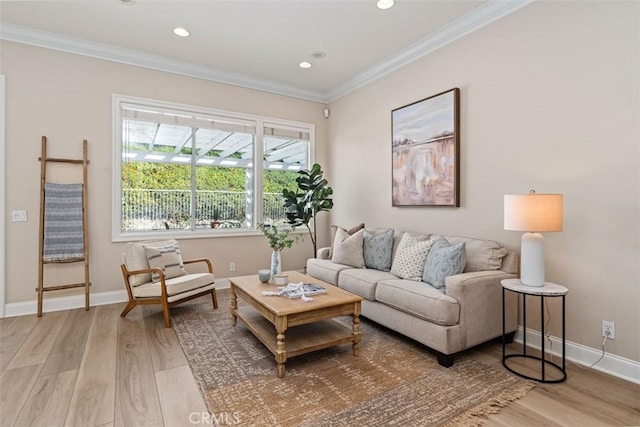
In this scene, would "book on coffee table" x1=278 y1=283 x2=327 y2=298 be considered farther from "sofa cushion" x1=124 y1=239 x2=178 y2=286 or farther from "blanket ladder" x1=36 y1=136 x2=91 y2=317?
"blanket ladder" x1=36 y1=136 x2=91 y2=317

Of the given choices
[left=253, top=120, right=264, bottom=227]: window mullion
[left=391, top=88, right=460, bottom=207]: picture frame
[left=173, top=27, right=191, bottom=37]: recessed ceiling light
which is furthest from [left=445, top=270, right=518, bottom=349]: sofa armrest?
[left=173, top=27, right=191, bottom=37]: recessed ceiling light

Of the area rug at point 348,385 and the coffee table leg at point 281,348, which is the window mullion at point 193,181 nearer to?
the area rug at point 348,385

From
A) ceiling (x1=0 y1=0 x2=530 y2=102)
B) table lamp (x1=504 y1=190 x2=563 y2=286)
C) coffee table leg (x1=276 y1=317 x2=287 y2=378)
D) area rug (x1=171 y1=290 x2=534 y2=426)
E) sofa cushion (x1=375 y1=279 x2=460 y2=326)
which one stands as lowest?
area rug (x1=171 y1=290 x2=534 y2=426)

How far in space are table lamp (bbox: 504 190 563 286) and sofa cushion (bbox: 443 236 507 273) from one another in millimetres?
412

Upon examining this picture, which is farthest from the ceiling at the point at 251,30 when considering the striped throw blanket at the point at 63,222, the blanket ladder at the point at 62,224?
the striped throw blanket at the point at 63,222

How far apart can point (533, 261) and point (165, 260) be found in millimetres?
3537

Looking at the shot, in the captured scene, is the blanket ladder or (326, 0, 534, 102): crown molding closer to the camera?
(326, 0, 534, 102): crown molding

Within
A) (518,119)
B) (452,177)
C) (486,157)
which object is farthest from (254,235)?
(518,119)

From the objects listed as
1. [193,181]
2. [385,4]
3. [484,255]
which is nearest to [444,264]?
[484,255]

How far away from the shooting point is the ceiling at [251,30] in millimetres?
3006

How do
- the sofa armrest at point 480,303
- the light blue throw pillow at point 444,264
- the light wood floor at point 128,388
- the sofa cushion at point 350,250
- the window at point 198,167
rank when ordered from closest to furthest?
the light wood floor at point 128,388 → the sofa armrest at point 480,303 → the light blue throw pillow at point 444,264 → the sofa cushion at point 350,250 → the window at point 198,167

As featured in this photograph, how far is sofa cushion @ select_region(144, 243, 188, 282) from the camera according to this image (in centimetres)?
347

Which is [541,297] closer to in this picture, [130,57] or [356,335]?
[356,335]

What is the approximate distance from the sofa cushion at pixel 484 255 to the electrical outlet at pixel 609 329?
0.78 m
